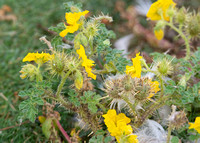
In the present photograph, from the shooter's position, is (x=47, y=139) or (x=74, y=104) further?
(x=47, y=139)

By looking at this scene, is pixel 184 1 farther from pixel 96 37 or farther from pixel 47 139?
pixel 47 139

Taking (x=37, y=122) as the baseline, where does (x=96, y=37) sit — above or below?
above

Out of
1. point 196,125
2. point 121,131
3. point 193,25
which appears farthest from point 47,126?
point 193,25

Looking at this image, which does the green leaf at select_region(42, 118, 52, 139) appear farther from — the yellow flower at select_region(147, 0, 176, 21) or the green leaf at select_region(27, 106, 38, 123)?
the yellow flower at select_region(147, 0, 176, 21)

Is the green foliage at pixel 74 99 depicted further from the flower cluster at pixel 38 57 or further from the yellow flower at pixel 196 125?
the yellow flower at pixel 196 125

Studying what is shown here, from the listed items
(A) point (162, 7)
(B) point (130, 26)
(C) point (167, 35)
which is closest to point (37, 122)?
(A) point (162, 7)

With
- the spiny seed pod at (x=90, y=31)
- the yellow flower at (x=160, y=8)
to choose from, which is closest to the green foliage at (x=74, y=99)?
the spiny seed pod at (x=90, y=31)

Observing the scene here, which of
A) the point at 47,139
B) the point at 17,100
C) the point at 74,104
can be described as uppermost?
the point at 17,100

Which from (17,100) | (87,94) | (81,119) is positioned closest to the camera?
(87,94)
